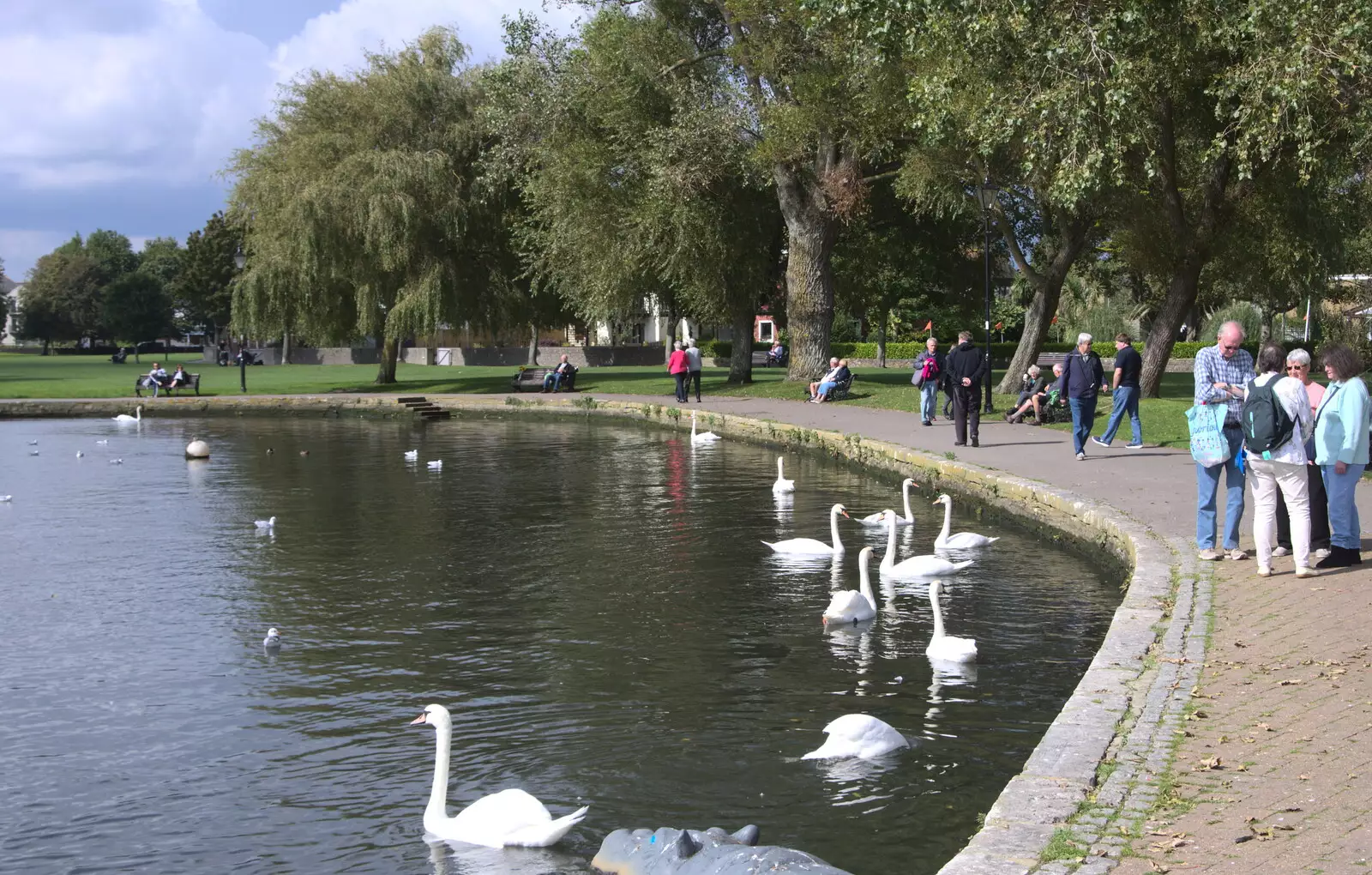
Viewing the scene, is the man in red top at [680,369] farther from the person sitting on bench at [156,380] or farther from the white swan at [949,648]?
the white swan at [949,648]

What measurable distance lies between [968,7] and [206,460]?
16.0 m

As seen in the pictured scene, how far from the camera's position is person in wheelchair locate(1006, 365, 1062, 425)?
82.6 feet

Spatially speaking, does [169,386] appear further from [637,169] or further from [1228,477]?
[1228,477]

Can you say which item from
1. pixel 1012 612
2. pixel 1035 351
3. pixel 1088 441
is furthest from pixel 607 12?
pixel 1012 612

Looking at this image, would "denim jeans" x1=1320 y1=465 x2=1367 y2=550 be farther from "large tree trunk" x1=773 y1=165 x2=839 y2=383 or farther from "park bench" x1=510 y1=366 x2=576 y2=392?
"park bench" x1=510 y1=366 x2=576 y2=392

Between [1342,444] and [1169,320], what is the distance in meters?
18.6

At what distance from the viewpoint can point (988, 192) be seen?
26.8 metres

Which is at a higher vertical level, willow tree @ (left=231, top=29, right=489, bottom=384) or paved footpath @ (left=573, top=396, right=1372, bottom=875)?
willow tree @ (left=231, top=29, right=489, bottom=384)

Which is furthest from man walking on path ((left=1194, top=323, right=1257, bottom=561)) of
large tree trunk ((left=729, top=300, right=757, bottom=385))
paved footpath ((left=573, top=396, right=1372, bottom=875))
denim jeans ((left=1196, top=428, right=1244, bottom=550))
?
large tree trunk ((left=729, top=300, right=757, bottom=385))

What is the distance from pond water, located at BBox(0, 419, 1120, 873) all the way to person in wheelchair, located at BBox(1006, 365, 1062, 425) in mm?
7601

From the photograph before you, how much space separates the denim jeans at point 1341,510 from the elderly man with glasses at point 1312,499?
215 millimetres

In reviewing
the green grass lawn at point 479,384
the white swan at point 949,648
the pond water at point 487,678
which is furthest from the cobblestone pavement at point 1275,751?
the green grass lawn at point 479,384

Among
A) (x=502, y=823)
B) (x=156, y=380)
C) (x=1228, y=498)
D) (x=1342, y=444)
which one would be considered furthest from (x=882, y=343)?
(x=502, y=823)

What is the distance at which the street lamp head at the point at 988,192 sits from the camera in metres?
26.6
